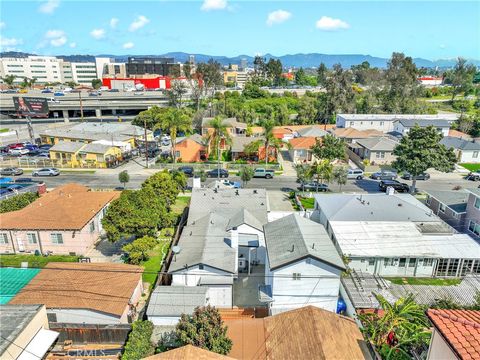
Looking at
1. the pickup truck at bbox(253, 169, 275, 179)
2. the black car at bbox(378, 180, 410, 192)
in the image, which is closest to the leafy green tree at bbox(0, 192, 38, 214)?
Result: the pickup truck at bbox(253, 169, 275, 179)

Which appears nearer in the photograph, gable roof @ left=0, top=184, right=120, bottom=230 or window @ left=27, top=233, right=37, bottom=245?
gable roof @ left=0, top=184, right=120, bottom=230

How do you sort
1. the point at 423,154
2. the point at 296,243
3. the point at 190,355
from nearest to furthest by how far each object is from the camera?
the point at 190,355, the point at 296,243, the point at 423,154

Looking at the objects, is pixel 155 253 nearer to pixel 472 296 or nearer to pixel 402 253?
pixel 402 253

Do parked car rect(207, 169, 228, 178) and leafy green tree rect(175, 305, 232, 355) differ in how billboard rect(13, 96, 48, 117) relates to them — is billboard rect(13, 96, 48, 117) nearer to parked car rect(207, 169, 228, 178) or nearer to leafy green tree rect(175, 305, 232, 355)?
parked car rect(207, 169, 228, 178)

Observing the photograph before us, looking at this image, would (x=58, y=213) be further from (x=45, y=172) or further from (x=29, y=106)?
(x=29, y=106)

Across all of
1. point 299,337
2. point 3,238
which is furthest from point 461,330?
point 3,238

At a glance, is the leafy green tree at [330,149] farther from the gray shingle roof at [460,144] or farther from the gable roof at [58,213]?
the gable roof at [58,213]
